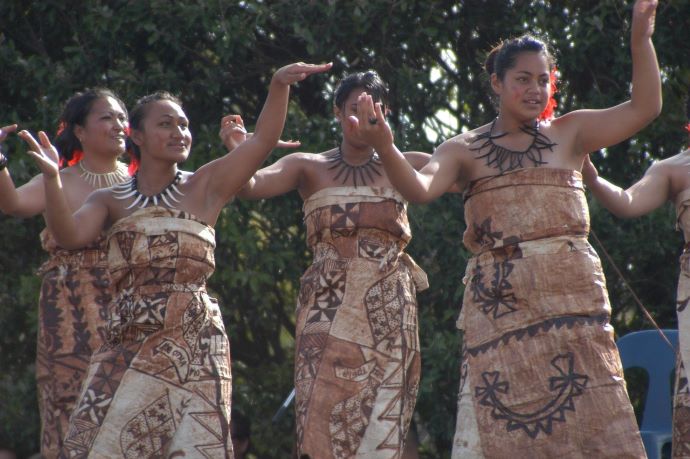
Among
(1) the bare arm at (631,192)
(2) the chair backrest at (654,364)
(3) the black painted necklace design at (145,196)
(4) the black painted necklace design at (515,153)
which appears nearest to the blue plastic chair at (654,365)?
(2) the chair backrest at (654,364)

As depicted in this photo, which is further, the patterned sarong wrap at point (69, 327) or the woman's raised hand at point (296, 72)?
the patterned sarong wrap at point (69, 327)

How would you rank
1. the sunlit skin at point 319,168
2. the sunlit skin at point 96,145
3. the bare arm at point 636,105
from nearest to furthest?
the bare arm at point 636,105, the sunlit skin at point 319,168, the sunlit skin at point 96,145

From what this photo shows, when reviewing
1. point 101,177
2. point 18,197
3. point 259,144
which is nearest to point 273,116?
point 259,144

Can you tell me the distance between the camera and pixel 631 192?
5.48 m

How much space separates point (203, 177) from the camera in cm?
516

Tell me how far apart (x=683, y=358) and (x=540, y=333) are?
4.28 ft

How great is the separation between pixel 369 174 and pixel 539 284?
1572mm

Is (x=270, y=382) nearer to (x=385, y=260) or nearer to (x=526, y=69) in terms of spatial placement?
(x=385, y=260)

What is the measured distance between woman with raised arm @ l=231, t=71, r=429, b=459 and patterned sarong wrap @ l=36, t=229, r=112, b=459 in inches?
33.8

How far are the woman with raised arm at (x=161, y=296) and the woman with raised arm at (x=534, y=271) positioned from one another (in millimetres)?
675

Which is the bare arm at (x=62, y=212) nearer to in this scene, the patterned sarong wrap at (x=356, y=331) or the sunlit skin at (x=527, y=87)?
the patterned sarong wrap at (x=356, y=331)

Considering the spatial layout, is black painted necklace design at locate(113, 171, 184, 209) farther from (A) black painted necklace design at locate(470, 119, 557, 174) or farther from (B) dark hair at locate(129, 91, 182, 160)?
(A) black painted necklace design at locate(470, 119, 557, 174)

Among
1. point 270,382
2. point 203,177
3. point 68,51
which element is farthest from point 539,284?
point 68,51

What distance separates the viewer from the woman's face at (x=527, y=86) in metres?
4.88
